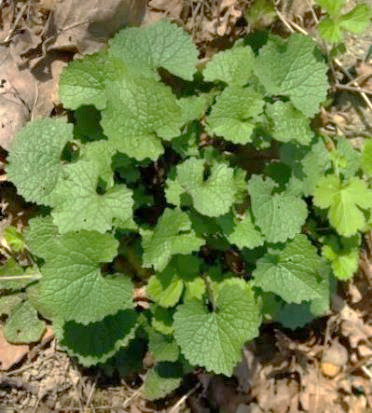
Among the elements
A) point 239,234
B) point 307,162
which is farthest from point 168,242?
point 307,162

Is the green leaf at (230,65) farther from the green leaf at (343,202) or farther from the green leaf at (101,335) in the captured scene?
the green leaf at (101,335)

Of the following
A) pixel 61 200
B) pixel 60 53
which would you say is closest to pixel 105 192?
pixel 61 200

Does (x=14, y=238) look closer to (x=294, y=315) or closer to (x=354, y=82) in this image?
(x=294, y=315)

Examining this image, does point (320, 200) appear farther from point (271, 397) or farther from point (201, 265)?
point (271, 397)

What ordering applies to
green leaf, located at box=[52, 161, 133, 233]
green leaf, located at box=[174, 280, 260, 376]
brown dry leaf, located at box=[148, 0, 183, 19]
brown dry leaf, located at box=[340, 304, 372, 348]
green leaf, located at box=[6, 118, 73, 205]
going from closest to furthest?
green leaf, located at box=[52, 161, 133, 233], green leaf, located at box=[174, 280, 260, 376], green leaf, located at box=[6, 118, 73, 205], brown dry leaf, located at box=[148, 0, 183, 19], brown dry leaf, located at box=[340, 304, 372, 348]

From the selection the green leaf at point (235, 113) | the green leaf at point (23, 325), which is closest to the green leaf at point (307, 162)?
the green leaf at point (235, 113)

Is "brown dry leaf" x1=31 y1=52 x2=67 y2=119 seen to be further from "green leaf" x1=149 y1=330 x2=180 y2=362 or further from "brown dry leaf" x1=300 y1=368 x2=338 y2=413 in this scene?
"brown dry leaf" x1=300 y1=368 x2=338 y2=413

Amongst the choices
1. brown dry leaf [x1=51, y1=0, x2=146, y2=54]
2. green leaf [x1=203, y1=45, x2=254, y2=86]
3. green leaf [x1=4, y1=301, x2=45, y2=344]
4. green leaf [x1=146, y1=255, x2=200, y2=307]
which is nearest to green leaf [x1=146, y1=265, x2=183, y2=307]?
green leaf [x1=146, y1=255, x2=200, y2=307]
